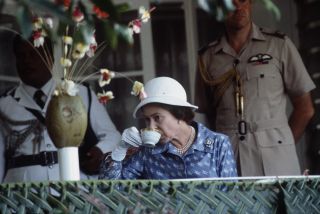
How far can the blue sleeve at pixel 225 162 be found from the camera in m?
3.74

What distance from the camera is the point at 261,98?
4.62 metres

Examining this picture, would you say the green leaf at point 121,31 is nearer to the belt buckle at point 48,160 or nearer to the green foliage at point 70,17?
the green foliage at point 70,17

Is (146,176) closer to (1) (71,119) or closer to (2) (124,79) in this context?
(1) (71,119)

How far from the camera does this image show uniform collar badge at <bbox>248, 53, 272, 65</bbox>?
466 cm

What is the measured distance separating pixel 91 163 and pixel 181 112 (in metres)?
0.97

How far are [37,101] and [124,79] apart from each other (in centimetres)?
88

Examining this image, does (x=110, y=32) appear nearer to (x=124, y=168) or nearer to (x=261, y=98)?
(x=124, y=168)

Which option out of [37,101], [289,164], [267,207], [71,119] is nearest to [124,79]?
[37,101]

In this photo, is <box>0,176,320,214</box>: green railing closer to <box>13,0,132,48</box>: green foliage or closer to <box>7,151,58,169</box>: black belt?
<box>13,0,132,48</box>: green foliage

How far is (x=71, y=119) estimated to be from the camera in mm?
2689

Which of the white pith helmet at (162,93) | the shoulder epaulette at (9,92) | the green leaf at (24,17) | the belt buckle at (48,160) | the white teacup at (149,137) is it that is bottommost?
the belt buckle at (48,160)

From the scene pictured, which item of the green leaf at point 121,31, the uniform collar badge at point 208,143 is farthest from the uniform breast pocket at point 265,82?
the green leaf at point 121,31

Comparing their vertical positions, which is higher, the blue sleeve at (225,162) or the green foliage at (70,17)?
the green foliage at (70,17)

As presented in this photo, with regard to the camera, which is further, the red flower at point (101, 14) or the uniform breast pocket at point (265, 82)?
the uniform breast pocket at point (265, 82)
